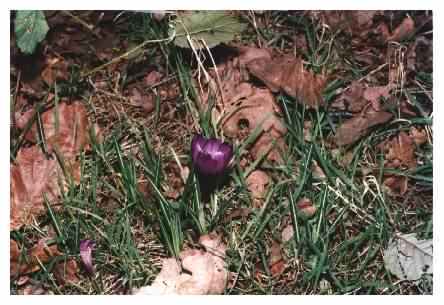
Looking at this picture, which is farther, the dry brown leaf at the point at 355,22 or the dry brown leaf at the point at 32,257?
the dry brown leaf at the point at 355,22

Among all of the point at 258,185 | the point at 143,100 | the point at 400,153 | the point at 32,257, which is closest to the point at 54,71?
the point at 143,100

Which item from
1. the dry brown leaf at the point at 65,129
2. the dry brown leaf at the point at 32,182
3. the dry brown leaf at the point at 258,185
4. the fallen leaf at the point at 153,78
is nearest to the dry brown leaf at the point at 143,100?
the fallen leaf at the point at 153,78

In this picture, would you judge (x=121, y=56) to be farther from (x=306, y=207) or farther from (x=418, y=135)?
(x=418, y=135)

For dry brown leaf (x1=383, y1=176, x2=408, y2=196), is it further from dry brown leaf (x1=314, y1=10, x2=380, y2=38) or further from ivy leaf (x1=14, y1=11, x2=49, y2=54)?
ivy leaf (x1=14, y1=11, x2=49, y2=54)

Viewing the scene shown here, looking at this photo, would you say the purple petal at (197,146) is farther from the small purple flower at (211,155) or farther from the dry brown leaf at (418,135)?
the dry brown leaf at (418,135)

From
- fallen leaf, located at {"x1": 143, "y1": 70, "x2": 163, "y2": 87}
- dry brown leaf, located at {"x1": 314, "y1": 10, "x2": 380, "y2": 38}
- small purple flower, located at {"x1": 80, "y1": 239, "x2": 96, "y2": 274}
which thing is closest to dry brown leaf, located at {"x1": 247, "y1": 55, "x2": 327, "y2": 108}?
dry brown leaf, located at {"x1": 314, "y1": 10, "x2": 380, "y2": 38}
